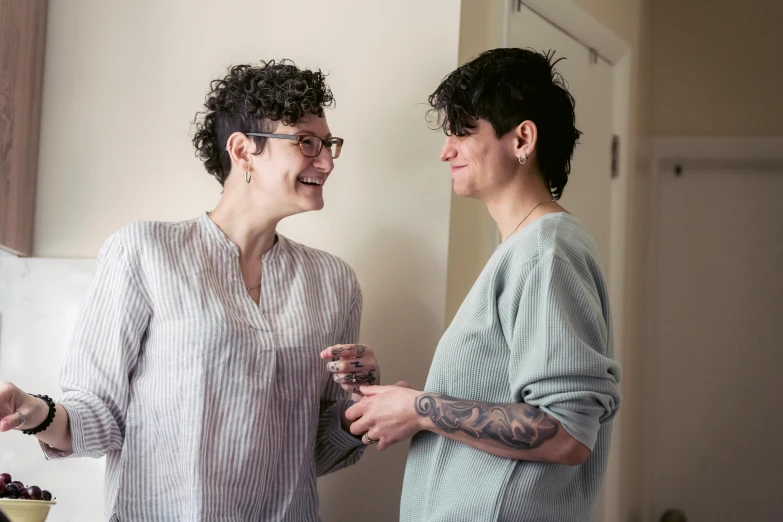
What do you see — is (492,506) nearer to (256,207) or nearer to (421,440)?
(421,440)

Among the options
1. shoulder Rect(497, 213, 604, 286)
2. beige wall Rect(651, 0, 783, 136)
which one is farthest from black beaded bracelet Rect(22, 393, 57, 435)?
beige wall Rect(651, 0, 783, 136)

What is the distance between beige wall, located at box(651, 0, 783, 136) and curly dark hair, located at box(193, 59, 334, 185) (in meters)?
2.29

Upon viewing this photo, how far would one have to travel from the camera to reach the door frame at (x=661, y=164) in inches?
142

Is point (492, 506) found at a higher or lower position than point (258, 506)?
higher

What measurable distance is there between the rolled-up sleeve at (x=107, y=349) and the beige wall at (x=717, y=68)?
2642 millimetres

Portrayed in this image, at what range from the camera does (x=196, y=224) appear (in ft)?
5.91

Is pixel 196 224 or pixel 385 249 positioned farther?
pixel 385 249

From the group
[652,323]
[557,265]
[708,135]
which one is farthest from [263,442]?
[708,135]

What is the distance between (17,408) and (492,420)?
2.45 ft

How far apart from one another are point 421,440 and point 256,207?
0.62 metres

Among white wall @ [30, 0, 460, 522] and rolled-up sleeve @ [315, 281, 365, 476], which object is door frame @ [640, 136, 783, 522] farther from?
rolled-up sleeve @ [315, 281, 365, 476]

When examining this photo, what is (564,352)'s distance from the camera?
124cm

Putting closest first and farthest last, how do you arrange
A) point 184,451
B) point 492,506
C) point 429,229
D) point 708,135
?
point 492,506 → point 184,451 → point 429,229 → point 708,135

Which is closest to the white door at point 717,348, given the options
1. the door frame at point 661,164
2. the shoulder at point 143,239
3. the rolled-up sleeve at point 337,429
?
the door frame at point 661,164
